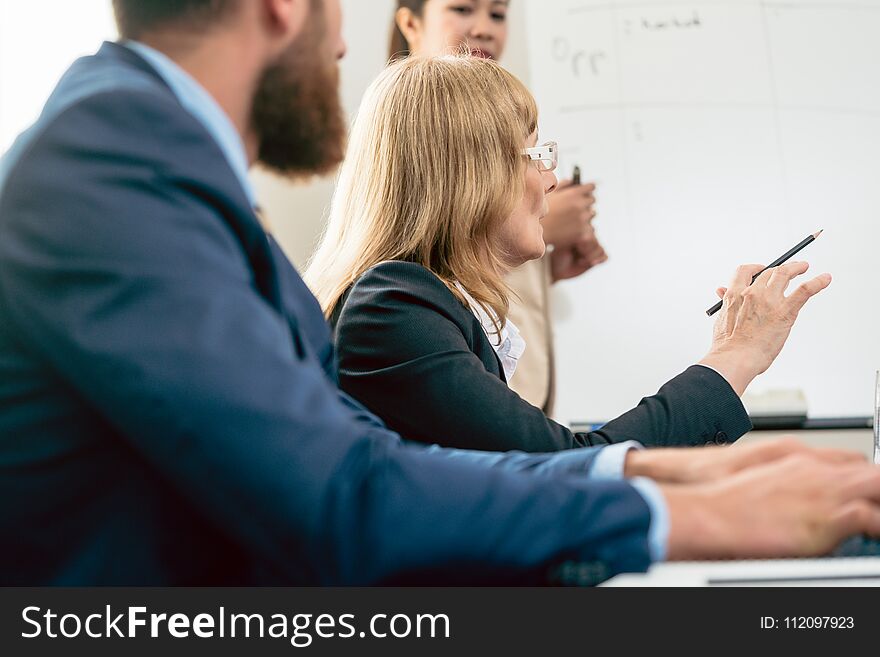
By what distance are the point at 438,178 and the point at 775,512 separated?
0.80 meters

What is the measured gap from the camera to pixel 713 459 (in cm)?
65

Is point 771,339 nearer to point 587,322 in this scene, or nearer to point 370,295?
point 370,295

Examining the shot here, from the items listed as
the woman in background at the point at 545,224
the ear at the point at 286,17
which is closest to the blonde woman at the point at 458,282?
the ear at the point at 286,17

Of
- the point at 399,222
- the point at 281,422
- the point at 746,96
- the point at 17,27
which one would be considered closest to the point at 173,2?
the point at 281,422

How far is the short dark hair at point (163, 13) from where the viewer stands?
64 cm

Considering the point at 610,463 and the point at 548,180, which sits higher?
the point at 548,180

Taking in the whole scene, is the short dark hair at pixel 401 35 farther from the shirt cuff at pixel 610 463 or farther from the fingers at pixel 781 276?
the shirt cuff at pixel 610 463

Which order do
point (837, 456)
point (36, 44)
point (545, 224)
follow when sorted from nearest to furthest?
point (837, 456), point (36, 44), point (545, 224)

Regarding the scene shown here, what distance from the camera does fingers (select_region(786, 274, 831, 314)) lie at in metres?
1.23

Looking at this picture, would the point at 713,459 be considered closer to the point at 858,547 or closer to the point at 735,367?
the point at 858,547

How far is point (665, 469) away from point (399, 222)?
685 mm

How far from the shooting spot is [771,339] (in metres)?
1.27

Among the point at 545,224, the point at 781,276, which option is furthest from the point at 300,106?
the point at 545,224

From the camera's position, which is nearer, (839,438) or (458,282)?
(458,282)
